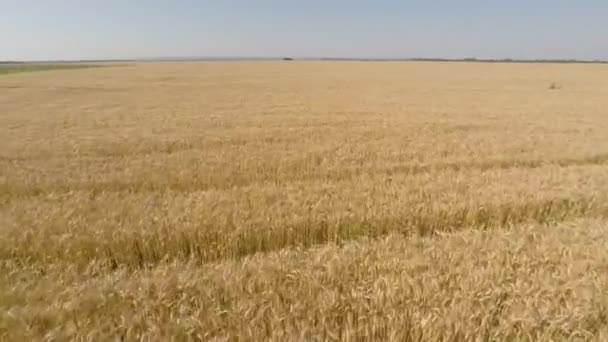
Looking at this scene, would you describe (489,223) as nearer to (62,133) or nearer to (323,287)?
(323,287)

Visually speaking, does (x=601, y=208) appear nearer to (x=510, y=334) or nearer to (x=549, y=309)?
(x=549, y=309)

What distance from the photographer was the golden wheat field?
292cm

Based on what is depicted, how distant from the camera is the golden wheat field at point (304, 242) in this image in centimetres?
292

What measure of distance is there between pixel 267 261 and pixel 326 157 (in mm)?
5354

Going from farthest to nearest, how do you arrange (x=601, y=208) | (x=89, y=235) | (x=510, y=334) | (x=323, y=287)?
(x=601, y=208), (x=89, y=235), (x=323, y=287), (x=510, y=334)

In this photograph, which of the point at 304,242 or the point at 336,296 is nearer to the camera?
the point at 336,296

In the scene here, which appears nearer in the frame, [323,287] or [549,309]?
[549,309]

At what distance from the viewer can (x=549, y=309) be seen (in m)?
3.04

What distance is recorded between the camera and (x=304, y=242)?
4727mm

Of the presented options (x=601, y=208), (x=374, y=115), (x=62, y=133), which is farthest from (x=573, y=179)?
(x=62, y=133)

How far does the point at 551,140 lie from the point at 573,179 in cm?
479

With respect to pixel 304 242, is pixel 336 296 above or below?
above

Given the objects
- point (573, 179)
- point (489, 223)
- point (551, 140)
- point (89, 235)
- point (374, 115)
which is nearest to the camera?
point (89, 235)

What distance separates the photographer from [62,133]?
481 inches
